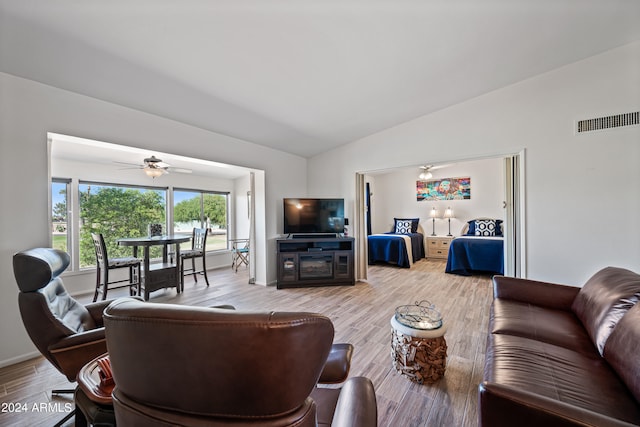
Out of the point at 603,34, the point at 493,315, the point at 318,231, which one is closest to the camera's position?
the point at 493,315

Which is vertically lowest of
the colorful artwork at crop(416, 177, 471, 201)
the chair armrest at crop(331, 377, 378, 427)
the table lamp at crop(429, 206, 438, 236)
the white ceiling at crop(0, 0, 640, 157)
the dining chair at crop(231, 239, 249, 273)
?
the dining chair at crop(231, 239, 249, 273)

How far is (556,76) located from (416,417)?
3798mm

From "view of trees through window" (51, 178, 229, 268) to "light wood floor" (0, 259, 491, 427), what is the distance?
3.67 ft

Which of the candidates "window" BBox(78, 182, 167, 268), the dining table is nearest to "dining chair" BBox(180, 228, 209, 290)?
the dining table

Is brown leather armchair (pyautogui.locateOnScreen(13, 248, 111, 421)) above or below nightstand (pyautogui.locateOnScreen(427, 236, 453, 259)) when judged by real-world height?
above

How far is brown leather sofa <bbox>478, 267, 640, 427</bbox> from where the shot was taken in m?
0.93

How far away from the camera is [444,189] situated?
7.07 m

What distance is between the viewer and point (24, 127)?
2.19 meters

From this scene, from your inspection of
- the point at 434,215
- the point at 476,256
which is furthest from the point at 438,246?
the point at 476,256

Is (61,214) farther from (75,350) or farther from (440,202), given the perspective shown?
(440,202)

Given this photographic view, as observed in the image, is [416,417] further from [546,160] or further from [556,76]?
[556,76]

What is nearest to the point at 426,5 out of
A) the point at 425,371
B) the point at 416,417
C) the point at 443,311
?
the point at 425,371

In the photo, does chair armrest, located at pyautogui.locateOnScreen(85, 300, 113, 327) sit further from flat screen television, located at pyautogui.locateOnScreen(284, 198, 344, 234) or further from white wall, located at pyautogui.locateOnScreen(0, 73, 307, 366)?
flat screen television, located at pyautogui.locateOnScreen(284, 198, 344, 234)

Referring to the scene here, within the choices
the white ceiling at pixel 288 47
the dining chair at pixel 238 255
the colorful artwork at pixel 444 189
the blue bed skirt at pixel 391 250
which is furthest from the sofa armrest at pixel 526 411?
the colorful artwork at pixel 444 189
